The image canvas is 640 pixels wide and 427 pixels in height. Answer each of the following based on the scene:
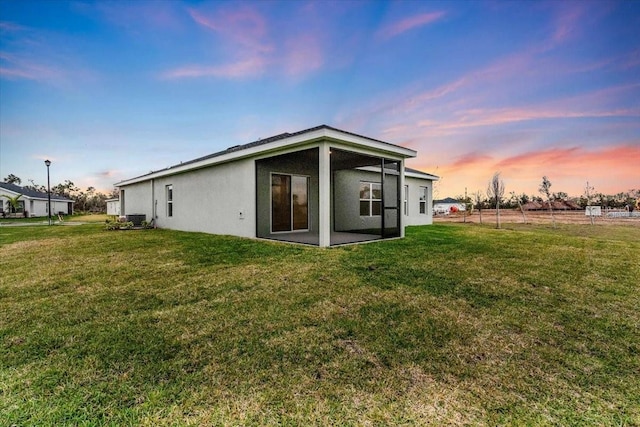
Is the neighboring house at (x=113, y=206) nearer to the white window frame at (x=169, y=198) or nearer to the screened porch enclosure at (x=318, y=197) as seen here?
the white window frame at (x=169, y=198)

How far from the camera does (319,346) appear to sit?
96.7 inches

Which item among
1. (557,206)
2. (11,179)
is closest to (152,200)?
(557,206)

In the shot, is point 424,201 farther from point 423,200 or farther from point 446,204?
point 446,204

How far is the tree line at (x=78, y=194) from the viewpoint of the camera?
46156 millimetres

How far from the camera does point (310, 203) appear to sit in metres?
10.8

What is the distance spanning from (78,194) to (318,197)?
6057 cm

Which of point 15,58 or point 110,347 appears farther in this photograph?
point 15,58

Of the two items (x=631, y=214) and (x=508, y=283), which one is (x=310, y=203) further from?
(x=631, y=214)

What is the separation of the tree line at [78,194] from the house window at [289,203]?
44926 mm

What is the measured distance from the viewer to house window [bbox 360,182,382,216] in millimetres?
12438

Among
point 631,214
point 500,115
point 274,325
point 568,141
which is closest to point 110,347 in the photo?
point 274,325

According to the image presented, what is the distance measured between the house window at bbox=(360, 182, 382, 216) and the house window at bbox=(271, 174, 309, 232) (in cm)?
290

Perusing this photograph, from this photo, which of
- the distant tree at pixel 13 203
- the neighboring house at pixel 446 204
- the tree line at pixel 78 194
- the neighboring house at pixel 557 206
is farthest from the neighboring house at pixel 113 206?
the neighboring house at pixel 557 206

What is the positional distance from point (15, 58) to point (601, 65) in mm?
19867
